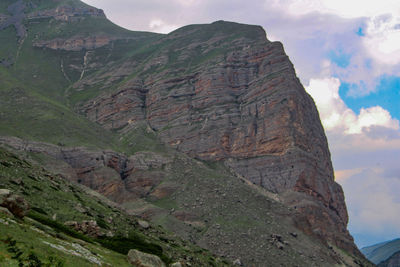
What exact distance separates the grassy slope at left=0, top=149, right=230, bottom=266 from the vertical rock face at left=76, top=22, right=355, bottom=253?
77204 mm

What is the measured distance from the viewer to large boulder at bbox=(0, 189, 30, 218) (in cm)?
3966

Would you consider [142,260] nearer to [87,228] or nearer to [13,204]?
[87,228]

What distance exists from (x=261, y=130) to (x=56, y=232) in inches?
5337

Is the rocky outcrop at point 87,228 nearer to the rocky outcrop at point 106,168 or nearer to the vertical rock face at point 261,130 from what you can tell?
the rocky outcrop at point 106,168

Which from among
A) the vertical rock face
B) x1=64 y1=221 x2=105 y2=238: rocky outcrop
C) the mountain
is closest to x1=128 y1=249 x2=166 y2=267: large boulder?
x1=64 y1=221 x2=105 y2=238: rocky outcrop

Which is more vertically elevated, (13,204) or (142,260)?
(13,204)

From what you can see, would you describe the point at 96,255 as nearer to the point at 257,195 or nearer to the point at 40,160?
the point at 40,160

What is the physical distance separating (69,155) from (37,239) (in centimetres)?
10443

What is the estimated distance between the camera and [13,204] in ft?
132

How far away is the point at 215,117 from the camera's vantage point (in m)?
182

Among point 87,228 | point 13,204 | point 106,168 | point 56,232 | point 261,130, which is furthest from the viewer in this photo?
point 261,130

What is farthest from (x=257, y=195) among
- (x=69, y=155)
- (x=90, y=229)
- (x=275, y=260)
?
(x=90, y=229)

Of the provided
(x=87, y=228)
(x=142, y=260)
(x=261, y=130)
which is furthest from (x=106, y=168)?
(x=142, y=260)

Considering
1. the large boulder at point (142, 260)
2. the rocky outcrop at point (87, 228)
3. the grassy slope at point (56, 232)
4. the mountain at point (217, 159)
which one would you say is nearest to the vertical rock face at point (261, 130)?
the mountain at point (217, 159)
